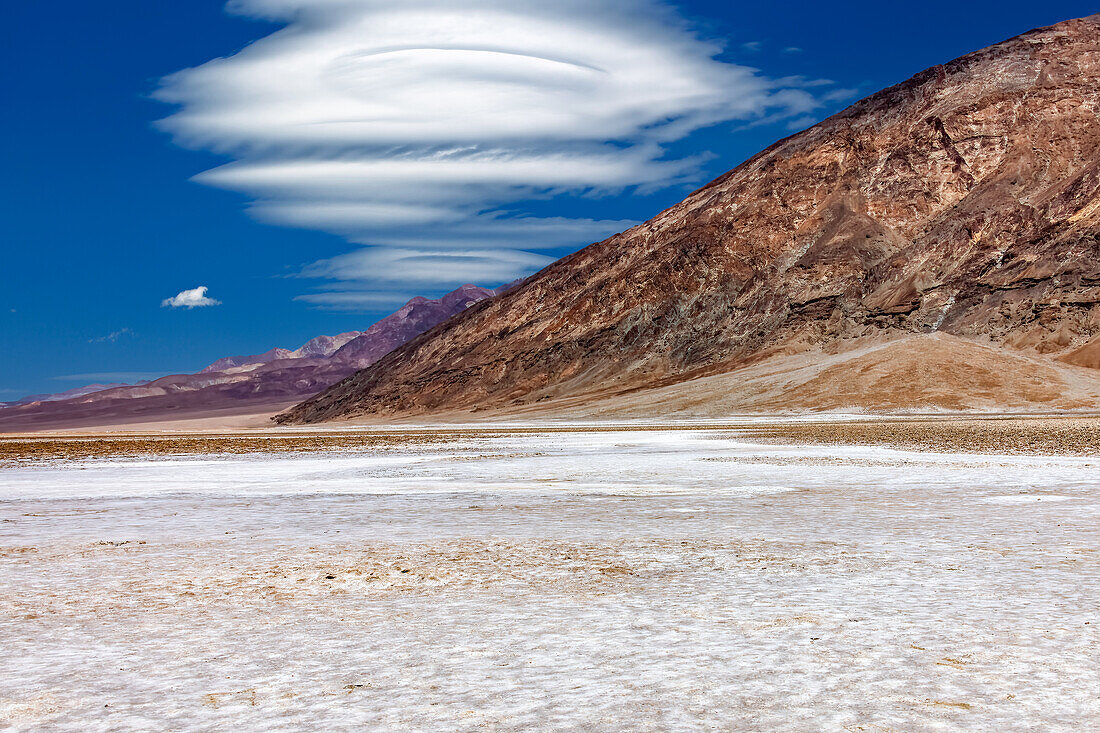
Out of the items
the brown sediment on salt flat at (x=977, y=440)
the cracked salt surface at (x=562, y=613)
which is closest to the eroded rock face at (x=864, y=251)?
the brown sediment on salt flat at (x=977, y=440)

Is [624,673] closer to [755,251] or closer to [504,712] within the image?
[504,712]

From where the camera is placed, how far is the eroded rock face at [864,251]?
9969 centimetres

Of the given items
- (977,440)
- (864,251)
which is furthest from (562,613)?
(864,251)

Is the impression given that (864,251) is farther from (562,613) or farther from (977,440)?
(562,613)

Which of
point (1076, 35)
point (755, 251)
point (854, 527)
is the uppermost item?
point (1076, 35)

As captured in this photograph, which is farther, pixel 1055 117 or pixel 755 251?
pixel 755 251

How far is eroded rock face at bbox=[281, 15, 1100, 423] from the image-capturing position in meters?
99.7

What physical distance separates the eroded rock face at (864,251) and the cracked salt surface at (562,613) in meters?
88.0

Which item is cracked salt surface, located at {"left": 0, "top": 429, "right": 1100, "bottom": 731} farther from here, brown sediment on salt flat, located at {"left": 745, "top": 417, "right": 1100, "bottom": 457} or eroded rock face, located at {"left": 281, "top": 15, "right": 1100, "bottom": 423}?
eroded rock face, located at {"left": 281, "top": 15, "right": 1100, "bottom": 423}

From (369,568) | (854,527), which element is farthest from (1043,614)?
(369,568)

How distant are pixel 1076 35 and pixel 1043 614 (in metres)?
131

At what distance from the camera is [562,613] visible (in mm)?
8258

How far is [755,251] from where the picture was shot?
121 metres

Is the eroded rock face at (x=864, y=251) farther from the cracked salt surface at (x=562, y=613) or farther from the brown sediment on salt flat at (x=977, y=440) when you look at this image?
the cracked salt surface at (x=562, y=613)
